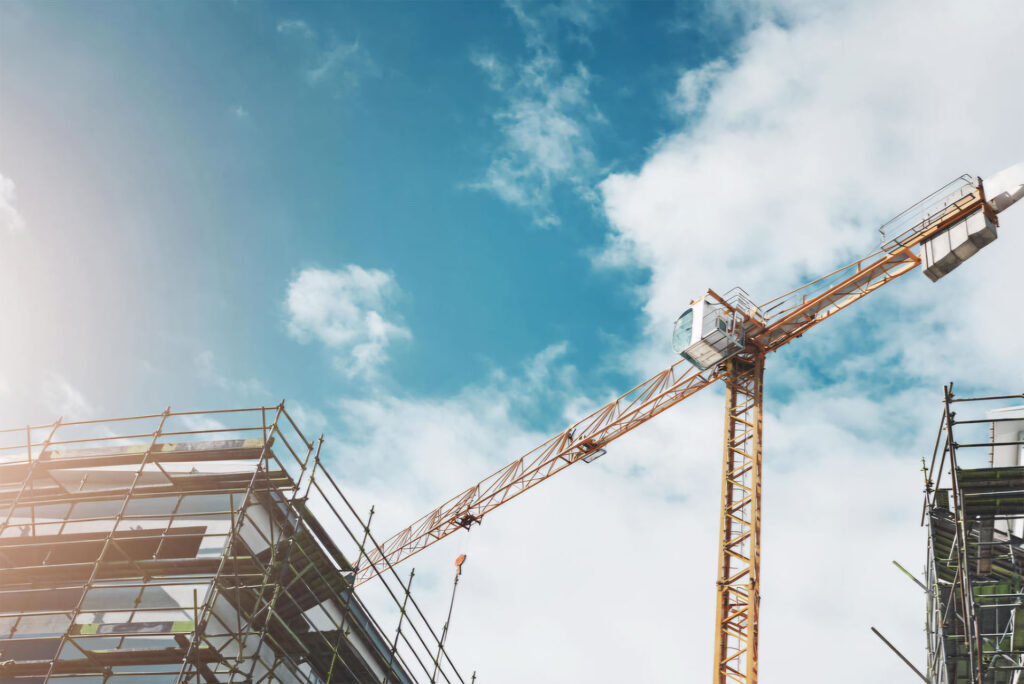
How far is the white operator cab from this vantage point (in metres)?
34.6

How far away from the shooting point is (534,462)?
4216cm

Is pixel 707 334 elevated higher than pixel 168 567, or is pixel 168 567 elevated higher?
pixel 707 334

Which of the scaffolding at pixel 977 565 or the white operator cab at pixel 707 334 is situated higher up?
the white operator cab at pixel 707 334

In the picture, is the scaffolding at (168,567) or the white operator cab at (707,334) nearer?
the scaffolding at (168,567)

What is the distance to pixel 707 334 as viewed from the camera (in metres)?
34.4

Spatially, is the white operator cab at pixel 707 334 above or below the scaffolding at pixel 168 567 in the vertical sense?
above

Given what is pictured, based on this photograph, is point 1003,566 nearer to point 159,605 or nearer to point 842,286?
point 842,286

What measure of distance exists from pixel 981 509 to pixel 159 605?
16.7 meters

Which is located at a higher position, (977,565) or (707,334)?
(707,334)

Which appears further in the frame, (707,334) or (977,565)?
(707,334)

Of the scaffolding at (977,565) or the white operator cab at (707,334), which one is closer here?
the scaffolding at (977,565)

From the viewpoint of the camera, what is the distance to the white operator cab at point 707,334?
113 feet

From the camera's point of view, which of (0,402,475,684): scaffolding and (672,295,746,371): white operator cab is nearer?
(0,402,475,684): scaffolding

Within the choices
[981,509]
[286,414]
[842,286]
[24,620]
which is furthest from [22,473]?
[842,286]
